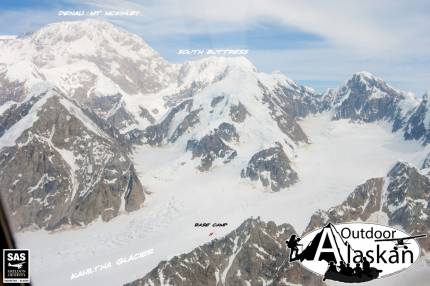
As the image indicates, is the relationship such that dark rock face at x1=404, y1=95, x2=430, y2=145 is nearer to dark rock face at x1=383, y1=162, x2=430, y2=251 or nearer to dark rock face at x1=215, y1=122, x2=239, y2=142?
dark rock face at x1=215, y1=122, x2=239, y2=142

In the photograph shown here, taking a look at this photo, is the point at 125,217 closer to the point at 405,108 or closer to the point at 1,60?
the point at 1,60

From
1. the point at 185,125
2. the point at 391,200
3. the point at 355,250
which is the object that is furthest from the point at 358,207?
the point at 185,125

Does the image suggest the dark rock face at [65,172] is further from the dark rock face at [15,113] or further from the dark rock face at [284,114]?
the dark rock face at [284,114]

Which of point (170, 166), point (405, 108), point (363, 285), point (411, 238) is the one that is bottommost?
point (170, 166)

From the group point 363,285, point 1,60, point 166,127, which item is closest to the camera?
point 363,285

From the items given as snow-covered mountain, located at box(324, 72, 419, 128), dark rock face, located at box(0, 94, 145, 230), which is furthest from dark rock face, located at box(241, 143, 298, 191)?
snow-covered mountain, located at box(324, 72, 419, 128)

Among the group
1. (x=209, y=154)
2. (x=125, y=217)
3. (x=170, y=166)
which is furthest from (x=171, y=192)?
(x=209, y=154)

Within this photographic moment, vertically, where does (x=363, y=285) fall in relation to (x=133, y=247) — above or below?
above
